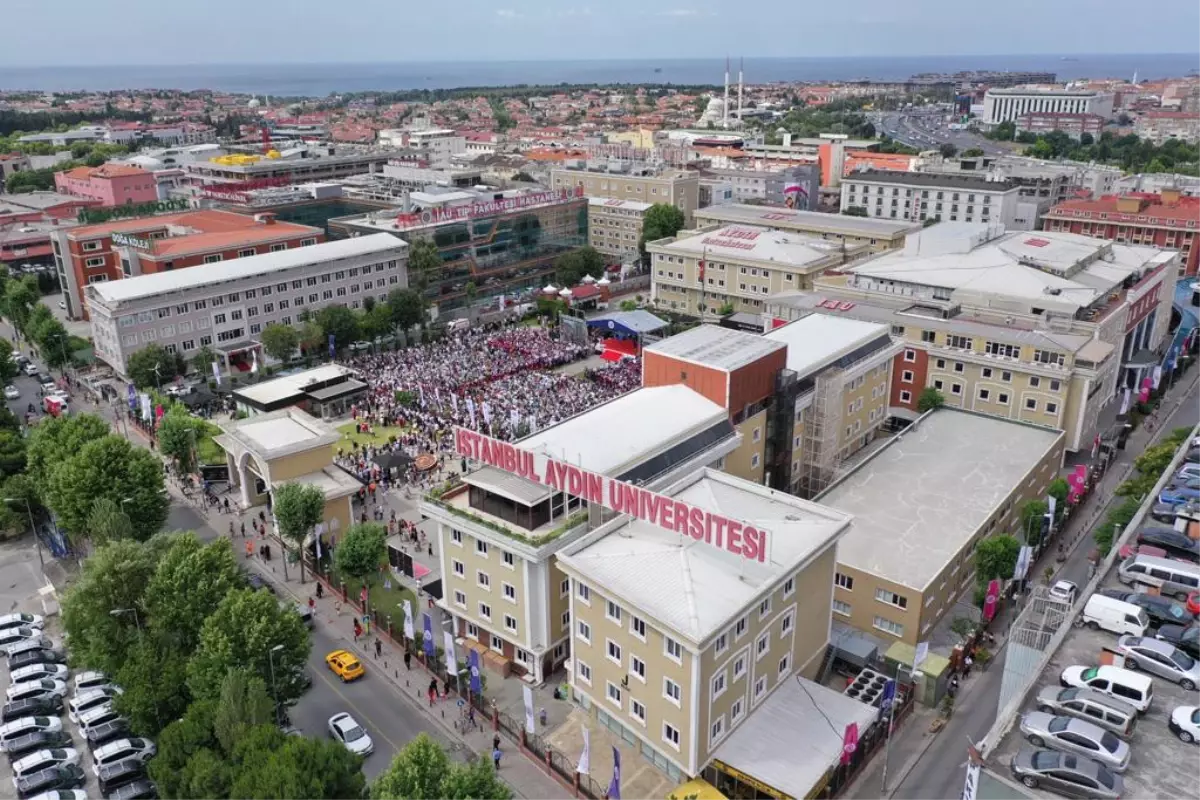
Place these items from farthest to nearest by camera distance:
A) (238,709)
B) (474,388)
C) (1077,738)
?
(474,388), (238,709), (1077,738)

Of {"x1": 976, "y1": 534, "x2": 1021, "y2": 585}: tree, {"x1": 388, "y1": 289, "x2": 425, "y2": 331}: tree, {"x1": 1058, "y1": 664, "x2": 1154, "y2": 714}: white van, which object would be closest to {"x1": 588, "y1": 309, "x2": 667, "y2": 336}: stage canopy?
{"x1": 388, "y1": 289, "x2": 425, "y2": 331}: tree

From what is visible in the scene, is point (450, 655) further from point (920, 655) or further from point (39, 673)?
point (920, 655)

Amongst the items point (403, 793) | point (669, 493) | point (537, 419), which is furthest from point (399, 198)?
point (403, 793)

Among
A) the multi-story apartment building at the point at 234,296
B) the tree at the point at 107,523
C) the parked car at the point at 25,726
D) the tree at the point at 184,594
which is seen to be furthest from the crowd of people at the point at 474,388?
the parked car at the point at 25,726

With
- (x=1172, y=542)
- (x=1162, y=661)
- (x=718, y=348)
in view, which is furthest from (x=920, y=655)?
(x=718, y=348)

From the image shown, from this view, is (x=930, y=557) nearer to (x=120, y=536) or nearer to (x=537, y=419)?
(x=537, y=419)

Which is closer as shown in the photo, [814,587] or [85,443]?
[814,587]
